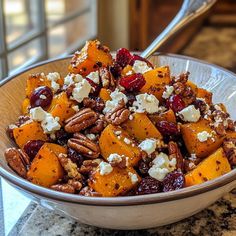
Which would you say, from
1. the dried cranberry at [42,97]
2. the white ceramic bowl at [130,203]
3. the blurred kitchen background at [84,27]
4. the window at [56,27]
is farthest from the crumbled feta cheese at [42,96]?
the window at [56,27]

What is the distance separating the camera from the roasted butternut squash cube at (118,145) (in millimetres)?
753

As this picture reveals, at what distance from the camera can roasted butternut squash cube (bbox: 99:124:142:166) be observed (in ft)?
2.47

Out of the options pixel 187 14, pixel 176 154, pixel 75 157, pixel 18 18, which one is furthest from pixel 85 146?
pixel 18 18

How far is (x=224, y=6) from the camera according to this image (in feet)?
14.6

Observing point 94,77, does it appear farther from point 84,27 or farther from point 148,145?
point 84,27

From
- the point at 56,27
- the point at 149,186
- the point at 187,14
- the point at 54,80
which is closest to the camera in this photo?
the point at 149,186

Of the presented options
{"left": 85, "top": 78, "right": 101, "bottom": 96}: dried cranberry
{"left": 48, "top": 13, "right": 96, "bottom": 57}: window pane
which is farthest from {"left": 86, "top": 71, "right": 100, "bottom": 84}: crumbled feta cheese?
{"left": 48, "top": 13, "right": 96, "bottom": 57}: window pane

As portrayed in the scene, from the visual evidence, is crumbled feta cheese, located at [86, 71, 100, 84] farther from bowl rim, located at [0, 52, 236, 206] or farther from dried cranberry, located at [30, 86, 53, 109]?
bowl rim, located at [0, 52, 236, 206]

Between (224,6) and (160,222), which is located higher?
(160,222)

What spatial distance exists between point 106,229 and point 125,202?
18cm

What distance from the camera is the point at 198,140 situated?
0.80 metres

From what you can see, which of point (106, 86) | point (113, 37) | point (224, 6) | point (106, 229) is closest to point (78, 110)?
point (106, 86)

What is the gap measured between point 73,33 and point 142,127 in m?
2.28

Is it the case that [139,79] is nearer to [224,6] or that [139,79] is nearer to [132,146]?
[132,146]
